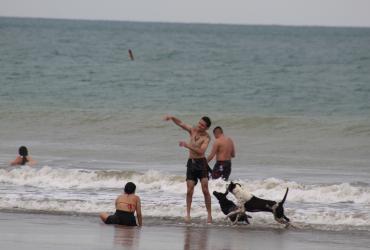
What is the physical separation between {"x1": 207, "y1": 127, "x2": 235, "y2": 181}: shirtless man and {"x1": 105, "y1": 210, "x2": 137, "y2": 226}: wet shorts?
328 centimetres

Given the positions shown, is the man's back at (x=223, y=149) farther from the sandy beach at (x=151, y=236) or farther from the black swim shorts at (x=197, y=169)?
the sandy beach at (x=151, y=236)

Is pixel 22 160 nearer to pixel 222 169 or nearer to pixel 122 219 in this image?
pixel 222 169

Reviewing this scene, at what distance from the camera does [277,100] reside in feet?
116

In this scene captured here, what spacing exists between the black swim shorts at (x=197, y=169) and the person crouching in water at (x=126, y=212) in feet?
2.76

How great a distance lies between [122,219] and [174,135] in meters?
12.2

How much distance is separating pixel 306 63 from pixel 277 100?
85.6ft

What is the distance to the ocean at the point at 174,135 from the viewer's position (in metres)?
14.9

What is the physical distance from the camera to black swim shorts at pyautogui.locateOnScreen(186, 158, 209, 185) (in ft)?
42.1

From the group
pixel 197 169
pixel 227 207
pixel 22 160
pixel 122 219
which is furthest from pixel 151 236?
pixel 22 160

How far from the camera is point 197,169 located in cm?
1287

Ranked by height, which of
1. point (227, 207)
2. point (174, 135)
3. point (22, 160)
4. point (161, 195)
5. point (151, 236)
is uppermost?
point (174, 135)

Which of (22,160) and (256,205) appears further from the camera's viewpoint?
(22,160)

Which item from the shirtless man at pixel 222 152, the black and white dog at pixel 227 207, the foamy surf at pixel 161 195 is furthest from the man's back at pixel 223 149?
the black and white dog at pixel 227 207

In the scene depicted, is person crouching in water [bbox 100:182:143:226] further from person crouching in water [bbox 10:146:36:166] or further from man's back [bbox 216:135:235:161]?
person crouching in water [bbox 10:146:36:166]
